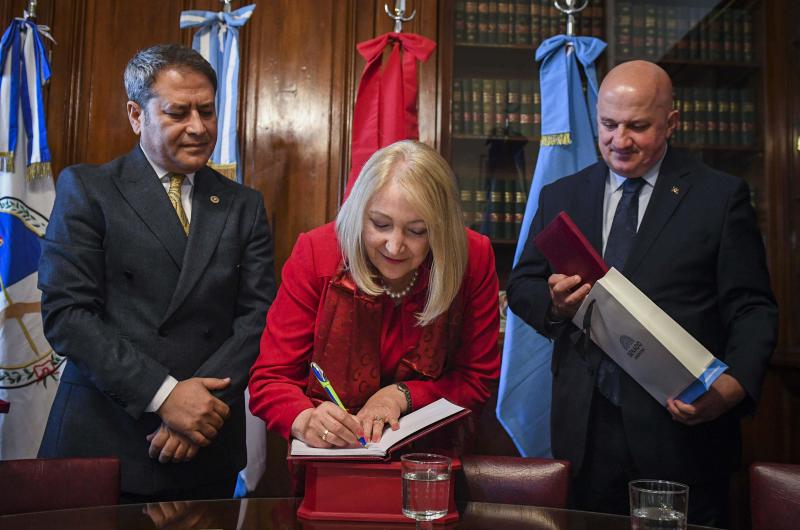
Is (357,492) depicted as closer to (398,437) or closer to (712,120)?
(398,437)

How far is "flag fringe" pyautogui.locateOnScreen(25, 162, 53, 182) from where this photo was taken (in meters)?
3.05

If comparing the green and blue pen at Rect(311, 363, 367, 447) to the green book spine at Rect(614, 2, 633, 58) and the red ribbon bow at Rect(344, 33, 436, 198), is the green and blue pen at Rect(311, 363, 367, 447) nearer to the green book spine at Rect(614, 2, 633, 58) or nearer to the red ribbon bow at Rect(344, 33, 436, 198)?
the red ribbon bow at Rect(344, 33, 436, 198)

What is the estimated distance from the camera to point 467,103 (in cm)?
361

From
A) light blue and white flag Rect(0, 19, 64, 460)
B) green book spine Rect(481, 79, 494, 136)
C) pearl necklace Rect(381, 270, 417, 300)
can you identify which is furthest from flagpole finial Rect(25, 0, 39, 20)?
pearl necklace Rect(381, 270, 417, 300)

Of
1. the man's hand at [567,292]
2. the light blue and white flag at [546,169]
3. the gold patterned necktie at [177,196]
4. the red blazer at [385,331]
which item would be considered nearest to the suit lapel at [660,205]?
the man's hand at [567,292]

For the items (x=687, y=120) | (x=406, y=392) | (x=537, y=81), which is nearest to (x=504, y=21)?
(x=537, y=81)

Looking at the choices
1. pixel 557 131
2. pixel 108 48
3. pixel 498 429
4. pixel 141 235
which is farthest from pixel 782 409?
pixel 108 48

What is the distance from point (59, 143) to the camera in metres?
3.38

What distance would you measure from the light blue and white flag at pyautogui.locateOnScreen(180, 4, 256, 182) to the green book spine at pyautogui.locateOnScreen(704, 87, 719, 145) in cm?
213

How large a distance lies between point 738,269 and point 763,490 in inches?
24.8

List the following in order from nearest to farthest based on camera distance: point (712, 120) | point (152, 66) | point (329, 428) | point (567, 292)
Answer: point (329, 428)
point (567, 292)
point (152, 66)
point (712, 120)

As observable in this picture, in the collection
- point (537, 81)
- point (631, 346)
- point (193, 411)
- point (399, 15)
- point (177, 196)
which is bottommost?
point (193, 411)

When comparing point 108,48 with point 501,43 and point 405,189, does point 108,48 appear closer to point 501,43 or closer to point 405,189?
point 501,43

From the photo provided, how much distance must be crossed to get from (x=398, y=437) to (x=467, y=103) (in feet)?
8.18
